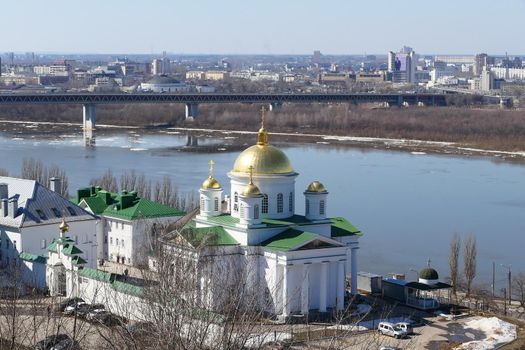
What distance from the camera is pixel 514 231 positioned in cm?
1786

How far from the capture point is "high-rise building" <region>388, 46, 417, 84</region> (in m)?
86.3

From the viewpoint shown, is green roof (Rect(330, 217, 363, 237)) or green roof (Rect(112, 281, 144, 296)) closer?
green roof (Rect(112, 281, 144, 296))

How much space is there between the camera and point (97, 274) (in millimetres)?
11938

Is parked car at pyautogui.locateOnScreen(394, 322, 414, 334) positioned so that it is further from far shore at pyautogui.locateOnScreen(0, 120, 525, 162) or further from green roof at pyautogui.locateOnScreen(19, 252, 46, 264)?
far shore at pyautogui.locateOnScreen(0, 120, 525, 162)

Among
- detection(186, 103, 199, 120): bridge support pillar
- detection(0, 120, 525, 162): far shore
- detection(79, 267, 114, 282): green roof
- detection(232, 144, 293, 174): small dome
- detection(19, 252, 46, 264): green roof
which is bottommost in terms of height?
detection(0, 120, 525, 162): far shore

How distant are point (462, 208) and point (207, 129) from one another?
72.3 feet

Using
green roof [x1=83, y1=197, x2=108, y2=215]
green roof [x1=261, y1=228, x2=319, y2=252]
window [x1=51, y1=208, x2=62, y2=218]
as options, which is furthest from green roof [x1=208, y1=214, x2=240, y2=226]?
green roof [x1=83, y1=197, x2=108, y2=215]

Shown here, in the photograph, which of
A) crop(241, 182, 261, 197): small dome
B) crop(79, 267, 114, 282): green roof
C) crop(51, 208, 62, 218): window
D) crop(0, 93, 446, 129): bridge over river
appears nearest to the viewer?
crop(79, 267, 114, 282): green roof

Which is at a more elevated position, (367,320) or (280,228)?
(280,228)

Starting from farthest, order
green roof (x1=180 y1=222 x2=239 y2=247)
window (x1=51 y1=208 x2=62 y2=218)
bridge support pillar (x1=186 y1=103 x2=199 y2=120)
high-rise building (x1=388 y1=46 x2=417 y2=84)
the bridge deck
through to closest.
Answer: high-rise building (x1=388 y1=46 x2=417 y2=84) → bridge support pillar (x1=186 y1=103 x2=199 y2=120) → the bridge deck → window (x1=51 y1=208 x2=62 y2=218) → green roof (x1=180 y1=222 x2=239 y2=247)

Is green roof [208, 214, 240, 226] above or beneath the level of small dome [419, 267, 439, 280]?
above

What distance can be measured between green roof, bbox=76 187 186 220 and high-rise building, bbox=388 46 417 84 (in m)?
70.4

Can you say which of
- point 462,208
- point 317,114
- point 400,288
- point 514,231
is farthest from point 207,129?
point 400,288

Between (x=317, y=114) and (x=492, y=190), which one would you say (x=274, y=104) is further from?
(x=492, y=190)
